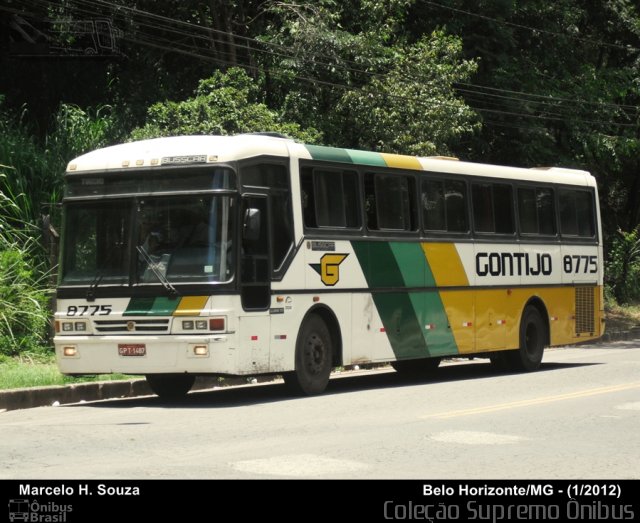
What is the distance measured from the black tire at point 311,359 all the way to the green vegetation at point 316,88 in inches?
215

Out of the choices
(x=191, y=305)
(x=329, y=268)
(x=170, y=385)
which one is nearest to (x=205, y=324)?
(x=191, y=305)

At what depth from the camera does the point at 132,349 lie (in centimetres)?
1454

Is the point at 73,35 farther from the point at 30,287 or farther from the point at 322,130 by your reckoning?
the point at 30,287

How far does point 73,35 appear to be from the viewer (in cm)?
2959

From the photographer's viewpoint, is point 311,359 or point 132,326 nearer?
point 132,326

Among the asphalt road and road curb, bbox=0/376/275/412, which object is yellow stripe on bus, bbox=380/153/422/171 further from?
road curb, bbox=0/376/275/412

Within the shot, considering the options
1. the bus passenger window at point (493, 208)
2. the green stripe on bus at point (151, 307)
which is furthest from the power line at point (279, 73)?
the green stripe on bus at point (151, 307)

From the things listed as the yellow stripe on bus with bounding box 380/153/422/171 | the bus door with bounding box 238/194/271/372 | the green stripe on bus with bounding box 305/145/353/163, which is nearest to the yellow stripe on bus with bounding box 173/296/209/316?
the bus door with bounding box 238/194/271/372

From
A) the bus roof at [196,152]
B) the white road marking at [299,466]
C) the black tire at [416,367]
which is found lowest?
the white road marking at [299,466]

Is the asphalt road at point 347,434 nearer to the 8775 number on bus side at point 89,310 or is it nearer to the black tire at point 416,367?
the 8775 number on bus side at point 89,310

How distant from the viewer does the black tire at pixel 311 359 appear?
15.6 metres

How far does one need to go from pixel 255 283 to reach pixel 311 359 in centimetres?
157

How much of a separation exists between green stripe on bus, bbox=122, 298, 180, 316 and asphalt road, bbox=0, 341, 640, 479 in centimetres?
112
